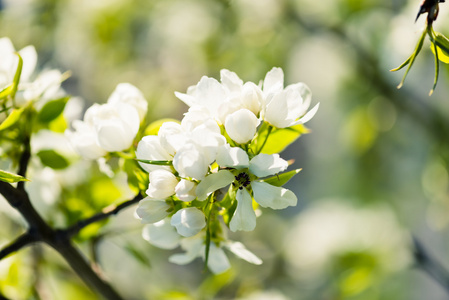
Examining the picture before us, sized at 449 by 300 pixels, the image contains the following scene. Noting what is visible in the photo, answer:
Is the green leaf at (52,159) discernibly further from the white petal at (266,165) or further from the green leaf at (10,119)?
the white petal at (266,165)

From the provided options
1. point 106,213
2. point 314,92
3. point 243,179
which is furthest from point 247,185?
point 314,92

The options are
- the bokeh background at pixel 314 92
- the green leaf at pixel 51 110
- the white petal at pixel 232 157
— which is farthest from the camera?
the bokeh background at pixel 314 92

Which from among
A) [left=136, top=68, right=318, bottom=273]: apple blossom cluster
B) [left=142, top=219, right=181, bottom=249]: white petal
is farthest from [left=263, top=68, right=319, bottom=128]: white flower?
Result: [left=142, top=219, right=181, bottom=249]: white petal

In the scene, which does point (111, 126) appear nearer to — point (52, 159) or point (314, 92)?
point (52, 159)

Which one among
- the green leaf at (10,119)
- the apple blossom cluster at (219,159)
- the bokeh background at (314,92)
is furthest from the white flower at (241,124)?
the bokeh background at (314,92)

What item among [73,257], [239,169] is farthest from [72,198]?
[239,169]

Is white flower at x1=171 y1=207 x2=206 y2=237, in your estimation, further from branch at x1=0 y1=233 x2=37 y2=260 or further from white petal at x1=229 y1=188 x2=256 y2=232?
branch at x1=0 y1=233 x2=37 y2=260
